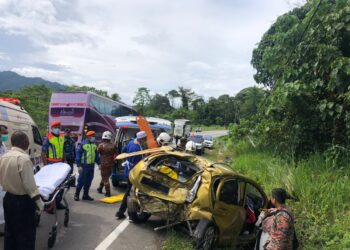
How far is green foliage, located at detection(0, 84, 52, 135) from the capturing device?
43056 millimetres

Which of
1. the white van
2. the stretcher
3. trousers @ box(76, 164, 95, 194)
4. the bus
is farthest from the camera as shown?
the bus

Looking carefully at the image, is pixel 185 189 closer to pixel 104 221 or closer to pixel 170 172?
pixel 170 172

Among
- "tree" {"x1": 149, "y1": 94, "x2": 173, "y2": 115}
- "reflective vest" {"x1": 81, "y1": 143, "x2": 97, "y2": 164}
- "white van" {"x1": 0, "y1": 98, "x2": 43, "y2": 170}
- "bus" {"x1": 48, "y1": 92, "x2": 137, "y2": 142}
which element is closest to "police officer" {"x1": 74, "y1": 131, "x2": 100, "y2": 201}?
"reflective vest" {"x1": 81, "y1": 143, "x2": 97, "y2": 164}

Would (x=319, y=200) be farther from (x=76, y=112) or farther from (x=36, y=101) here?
(x=36, y=101)

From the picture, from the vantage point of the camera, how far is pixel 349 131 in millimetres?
9016

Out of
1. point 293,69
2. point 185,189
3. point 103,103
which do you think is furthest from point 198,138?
point 185,189

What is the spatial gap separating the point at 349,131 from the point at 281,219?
17.1 feet

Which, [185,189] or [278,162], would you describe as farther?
[278,162]

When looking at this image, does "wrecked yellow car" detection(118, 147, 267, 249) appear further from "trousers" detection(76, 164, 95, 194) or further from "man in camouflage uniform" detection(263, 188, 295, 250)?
"trousers" detection(76, 164, 95, 194)

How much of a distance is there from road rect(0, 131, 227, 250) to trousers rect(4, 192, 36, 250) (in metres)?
1.14

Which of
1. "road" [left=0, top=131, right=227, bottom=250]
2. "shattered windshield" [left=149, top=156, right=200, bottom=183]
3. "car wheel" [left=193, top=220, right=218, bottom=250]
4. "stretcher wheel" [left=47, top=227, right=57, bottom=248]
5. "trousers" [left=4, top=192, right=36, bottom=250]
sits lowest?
"road" [left=0, top=131, right=227, bottom=250]

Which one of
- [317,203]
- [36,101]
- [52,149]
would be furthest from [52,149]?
[36,101]

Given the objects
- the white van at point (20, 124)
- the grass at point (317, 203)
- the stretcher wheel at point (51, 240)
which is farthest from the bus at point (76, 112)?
the stretcher wheel at point (51, 240)

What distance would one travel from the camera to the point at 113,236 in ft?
21.8
